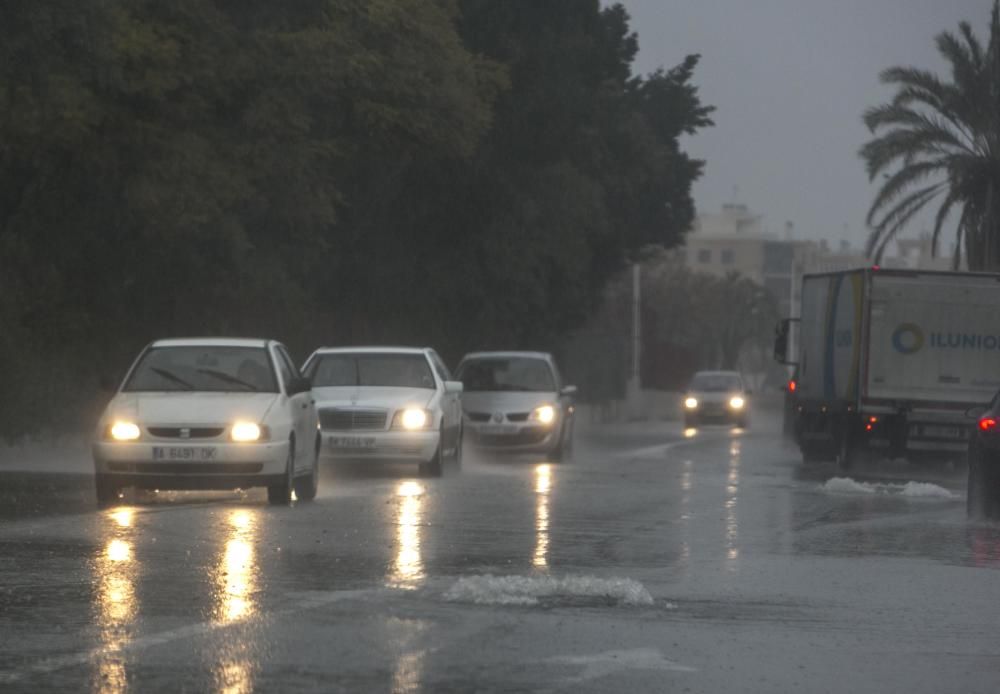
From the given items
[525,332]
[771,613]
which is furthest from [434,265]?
[771,613]

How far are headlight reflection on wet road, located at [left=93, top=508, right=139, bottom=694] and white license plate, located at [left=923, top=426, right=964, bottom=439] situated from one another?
53.6ft

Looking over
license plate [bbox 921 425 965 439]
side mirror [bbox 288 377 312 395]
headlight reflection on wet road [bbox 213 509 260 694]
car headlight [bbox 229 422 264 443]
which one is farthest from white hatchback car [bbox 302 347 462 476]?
license plate [bbox 921 425 965 439]

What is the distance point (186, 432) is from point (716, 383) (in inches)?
1724

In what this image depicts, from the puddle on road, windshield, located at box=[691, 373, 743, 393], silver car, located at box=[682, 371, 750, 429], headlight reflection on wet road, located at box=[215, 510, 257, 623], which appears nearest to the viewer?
headlight reflection on wet road, located at box=[215, 510, 257, 623]

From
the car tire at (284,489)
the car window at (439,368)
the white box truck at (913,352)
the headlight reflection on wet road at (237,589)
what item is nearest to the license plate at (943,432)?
the white box truck at (913,352)

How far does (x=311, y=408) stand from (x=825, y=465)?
12.9 metres

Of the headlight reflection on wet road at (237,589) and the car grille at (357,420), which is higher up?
the car grille at (357,420)

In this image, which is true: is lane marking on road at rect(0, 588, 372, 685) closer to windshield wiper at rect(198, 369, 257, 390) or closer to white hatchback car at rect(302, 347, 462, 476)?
windshield wiper at rect(198, 369, 257, 390)

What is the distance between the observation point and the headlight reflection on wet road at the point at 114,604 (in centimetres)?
841

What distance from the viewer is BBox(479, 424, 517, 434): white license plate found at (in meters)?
31.3

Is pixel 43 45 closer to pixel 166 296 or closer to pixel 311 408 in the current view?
pixel 311 408

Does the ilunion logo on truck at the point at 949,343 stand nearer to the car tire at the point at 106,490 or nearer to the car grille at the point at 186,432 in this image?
the car grille at the point at 186,432

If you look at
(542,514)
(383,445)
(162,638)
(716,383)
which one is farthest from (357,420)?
(716,383)

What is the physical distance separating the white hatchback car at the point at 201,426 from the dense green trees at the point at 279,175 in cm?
482
